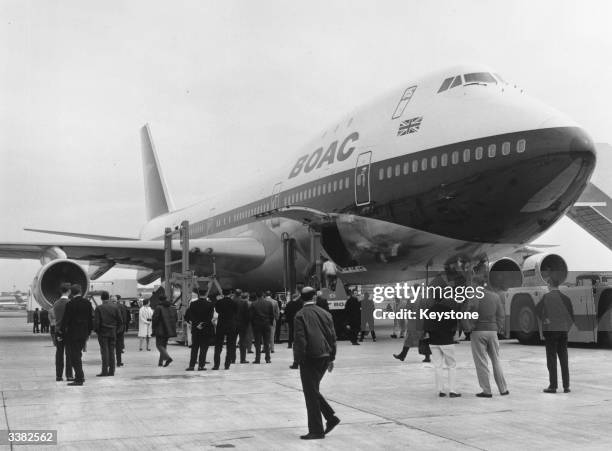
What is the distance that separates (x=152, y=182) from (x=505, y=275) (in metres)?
20.4

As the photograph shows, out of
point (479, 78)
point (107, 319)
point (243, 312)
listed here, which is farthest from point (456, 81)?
point (107, 319)

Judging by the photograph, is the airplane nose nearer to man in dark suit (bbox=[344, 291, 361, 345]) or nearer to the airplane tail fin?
man in dark suit (bbox=[344, 291, 361, 345])

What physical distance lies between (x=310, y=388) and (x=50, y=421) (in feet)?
8.41

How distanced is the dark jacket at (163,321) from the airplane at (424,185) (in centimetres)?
416

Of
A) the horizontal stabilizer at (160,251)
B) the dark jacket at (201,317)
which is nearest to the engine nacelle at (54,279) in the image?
the horizontal stabilizer at (160,251)

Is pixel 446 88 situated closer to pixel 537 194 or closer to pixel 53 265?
pixel 537 194

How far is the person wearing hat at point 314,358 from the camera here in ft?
20.2

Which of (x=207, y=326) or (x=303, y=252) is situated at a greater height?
(x=303, y=252)

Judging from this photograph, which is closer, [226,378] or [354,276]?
[226,378]

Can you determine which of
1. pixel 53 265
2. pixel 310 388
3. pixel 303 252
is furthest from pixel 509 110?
pixel 53 265

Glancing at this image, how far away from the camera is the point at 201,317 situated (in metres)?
11.8

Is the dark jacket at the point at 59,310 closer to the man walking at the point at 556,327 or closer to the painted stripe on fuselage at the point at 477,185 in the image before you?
the painted stripe on fuselage at the point at 477,185

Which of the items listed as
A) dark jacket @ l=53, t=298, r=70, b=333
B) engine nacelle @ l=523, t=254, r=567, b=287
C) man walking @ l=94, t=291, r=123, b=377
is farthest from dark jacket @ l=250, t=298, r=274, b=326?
engine nacelle @ l=523, t=254, r=567, b=287

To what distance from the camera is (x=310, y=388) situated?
6.26m
